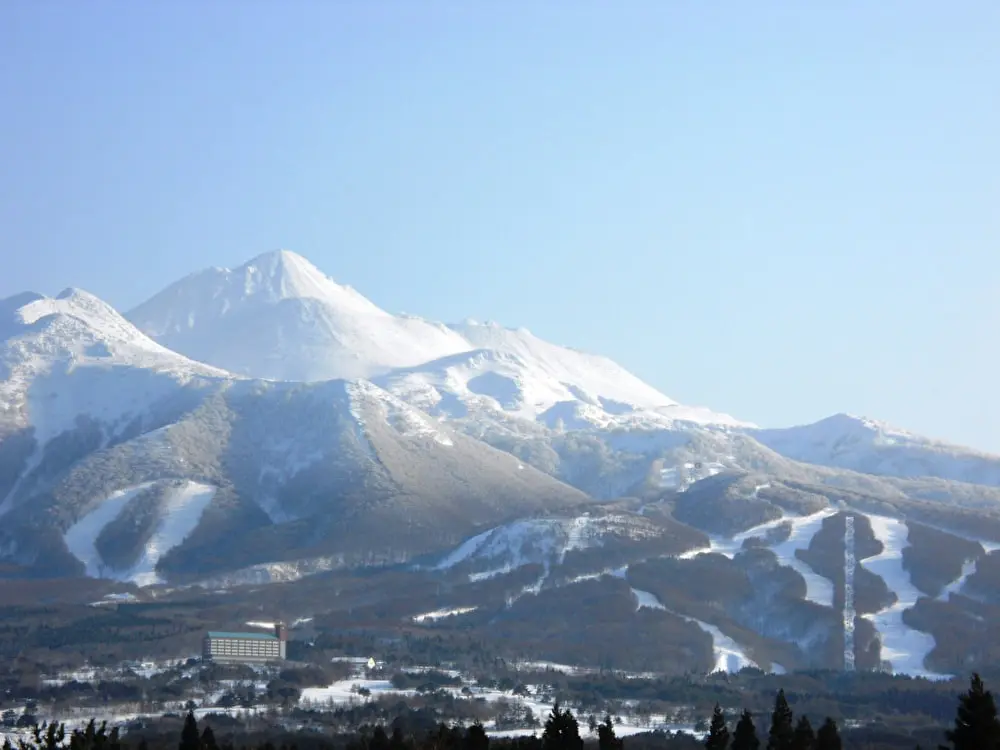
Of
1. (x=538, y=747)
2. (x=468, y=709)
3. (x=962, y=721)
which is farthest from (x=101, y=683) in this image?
(x=962, y=721)

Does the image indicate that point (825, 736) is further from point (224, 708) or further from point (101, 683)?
point (101, 683)

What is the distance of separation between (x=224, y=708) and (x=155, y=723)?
540 inches

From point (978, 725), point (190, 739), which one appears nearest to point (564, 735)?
point (978, 725)

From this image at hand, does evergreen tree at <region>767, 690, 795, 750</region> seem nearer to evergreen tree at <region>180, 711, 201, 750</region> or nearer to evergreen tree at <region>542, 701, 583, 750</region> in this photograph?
evergreen tree at <region>542, 701, 583, 750</region>

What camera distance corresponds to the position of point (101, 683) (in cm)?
19912

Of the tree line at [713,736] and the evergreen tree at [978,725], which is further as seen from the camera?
the tree line at [713,736]

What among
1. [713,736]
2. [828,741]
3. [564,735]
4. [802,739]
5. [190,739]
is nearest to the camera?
[802,739]

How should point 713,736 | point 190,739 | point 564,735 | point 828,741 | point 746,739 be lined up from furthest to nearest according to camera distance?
point 190,739 → point 746,739 → point 713,736 → point 828,741 → point 564,735

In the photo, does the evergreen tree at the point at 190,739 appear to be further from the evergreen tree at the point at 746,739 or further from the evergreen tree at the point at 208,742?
the evergreen tree at the point at 746,739

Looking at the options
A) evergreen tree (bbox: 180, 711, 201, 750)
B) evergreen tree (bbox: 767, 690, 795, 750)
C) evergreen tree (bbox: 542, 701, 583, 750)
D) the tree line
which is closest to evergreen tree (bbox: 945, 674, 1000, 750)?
the tree line

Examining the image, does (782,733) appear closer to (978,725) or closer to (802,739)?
(802,739)

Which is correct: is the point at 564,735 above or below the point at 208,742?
above

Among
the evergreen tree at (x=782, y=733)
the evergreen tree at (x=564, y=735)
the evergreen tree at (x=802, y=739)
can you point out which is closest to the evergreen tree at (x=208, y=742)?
the evergreen tree at (x=564, y=735)

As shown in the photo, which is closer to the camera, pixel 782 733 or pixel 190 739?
pixel 782 733
